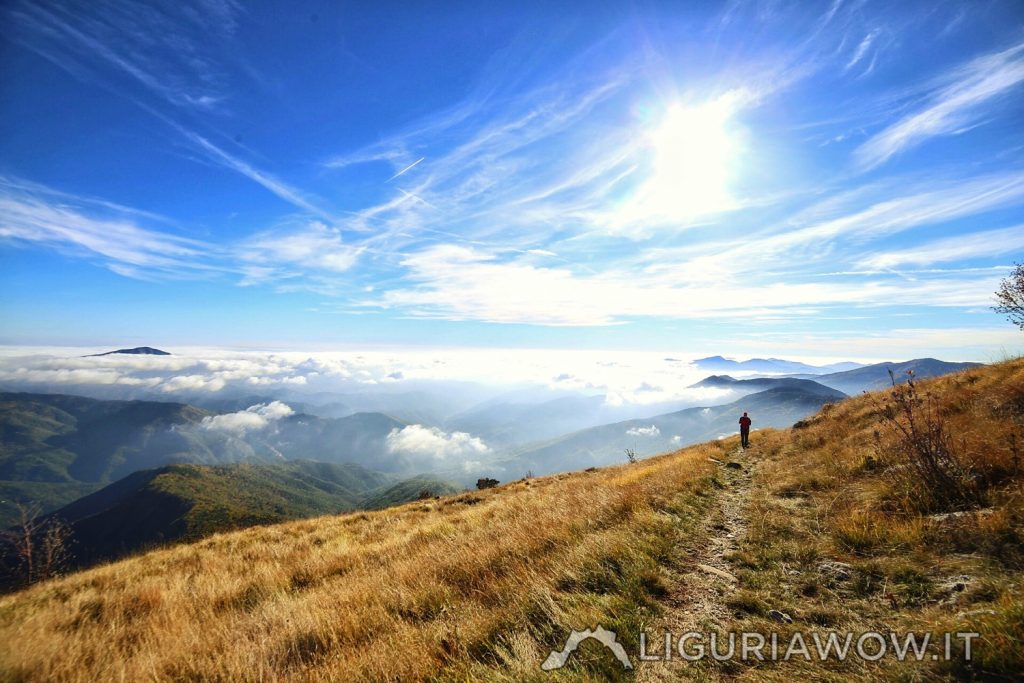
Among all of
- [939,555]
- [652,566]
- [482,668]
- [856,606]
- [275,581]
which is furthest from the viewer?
[275,581]

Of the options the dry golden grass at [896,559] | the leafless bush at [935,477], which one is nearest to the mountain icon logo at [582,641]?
the dry golden grass at [896,559]

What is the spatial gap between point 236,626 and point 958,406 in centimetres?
1778

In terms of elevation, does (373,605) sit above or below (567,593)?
below

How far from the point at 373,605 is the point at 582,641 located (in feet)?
10.9

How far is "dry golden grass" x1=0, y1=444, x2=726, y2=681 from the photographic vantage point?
4.40m

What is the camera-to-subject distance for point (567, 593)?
17.0ft

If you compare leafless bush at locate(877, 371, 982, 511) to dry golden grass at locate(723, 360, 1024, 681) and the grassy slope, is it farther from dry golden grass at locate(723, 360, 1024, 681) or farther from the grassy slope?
the grassy slope

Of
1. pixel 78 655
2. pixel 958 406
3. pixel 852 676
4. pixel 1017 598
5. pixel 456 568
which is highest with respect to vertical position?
pixel 958 406

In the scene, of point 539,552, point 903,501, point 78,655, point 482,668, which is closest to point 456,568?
point 539,552

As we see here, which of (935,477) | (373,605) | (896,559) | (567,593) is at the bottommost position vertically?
(373,605)

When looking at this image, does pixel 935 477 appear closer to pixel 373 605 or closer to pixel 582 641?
pixel 582 641

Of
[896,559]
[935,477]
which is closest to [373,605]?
[896,559]

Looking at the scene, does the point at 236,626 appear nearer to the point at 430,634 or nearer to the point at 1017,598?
the point at 430,634

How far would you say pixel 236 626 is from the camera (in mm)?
5965
